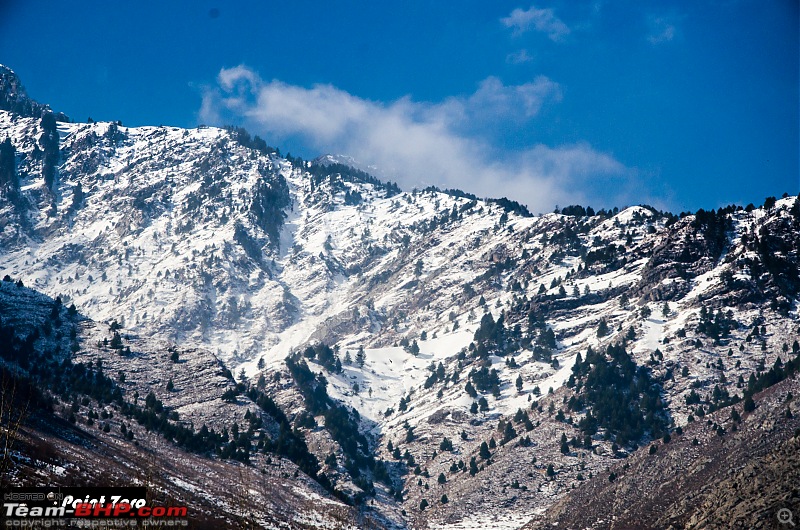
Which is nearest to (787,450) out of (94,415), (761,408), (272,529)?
(761,408)

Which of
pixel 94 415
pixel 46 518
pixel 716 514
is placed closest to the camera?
pixel 46 518

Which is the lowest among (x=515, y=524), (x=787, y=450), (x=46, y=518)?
(x=515, y=524)

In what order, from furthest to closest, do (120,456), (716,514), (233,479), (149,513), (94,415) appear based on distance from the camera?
(94,415), (233,479), (120,456), (716,514), (149,513)

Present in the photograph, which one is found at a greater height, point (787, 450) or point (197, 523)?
point (787, 450)

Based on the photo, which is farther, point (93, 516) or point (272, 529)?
point (272, 529)

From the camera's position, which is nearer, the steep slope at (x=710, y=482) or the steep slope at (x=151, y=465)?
the steep slope at (x=710, y=482)

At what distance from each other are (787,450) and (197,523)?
92.6 meters

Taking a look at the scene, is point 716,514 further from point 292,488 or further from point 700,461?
point 292,488

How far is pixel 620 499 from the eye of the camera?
178000 millimetres

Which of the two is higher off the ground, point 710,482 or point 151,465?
point 710,482

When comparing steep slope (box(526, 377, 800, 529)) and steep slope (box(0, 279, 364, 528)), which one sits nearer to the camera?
steep slope (box(526, 377, 800, 529))

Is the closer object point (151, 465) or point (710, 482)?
point (151, 465)

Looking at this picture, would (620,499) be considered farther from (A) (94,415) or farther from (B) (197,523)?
(A) (94,415)

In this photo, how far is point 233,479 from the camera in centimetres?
17388
